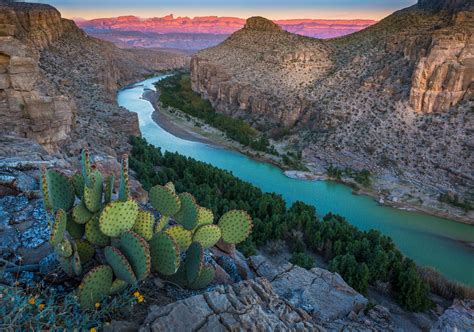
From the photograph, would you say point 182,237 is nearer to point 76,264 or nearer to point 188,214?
point 188,214

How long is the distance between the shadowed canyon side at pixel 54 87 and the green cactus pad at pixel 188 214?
22.8 ft

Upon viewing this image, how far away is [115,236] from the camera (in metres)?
4.39

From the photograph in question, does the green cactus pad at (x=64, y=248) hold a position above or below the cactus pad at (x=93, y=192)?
below

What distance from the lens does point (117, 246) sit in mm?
4441

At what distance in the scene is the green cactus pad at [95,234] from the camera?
14.8 ft

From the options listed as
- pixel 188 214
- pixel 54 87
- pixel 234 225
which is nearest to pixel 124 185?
pixel 188 214

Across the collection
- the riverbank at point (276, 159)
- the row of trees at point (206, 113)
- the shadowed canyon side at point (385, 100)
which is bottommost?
the riverbank at point (276, 159)

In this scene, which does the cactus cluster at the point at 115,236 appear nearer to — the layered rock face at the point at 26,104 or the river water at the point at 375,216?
the layered rock face at the point at 26,104

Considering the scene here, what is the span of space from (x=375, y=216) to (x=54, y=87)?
2070 centimetres

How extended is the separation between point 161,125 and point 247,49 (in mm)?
16744

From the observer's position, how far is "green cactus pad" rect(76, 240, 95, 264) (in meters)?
4.51

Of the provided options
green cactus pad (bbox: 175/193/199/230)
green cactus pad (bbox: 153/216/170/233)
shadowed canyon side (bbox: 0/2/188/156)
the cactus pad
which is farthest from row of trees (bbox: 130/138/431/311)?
the cactus pad

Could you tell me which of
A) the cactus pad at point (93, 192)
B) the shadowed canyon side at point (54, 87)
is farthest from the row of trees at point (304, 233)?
the cactus pad at point (93, 192)

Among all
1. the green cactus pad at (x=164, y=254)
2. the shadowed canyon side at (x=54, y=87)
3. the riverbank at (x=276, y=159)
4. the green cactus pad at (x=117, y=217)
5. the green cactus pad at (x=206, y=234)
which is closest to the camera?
the green cactus pad at (x=117, y=217)
